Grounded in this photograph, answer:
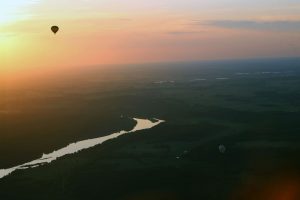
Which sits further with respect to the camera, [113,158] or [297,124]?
[297,124]

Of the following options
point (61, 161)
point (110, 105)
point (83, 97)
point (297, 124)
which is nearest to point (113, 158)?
point (61, 161)

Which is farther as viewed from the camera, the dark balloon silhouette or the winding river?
the dark balloon silhouette

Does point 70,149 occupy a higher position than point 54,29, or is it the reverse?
point 54,29

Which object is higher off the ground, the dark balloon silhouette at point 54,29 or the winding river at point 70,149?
the dark balloon silhouette at point 54,29

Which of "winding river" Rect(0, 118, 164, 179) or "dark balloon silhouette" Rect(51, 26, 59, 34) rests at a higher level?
"dark balloon silhouette" Rect(51, 26, 59, 34)

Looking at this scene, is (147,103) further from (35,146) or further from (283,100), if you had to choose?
(35,146)

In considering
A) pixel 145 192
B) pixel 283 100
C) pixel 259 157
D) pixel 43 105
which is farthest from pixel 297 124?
pixel 43 105

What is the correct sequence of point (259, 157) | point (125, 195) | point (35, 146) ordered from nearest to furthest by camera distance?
point (125, 195) → point (259, 157) → point (35, 146)

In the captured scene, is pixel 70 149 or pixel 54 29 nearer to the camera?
pixel 54 29

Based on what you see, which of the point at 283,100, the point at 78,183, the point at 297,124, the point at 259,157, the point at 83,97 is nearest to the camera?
the point at 78,183

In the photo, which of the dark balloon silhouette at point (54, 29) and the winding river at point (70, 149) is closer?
the winding river at point (70, 149)
